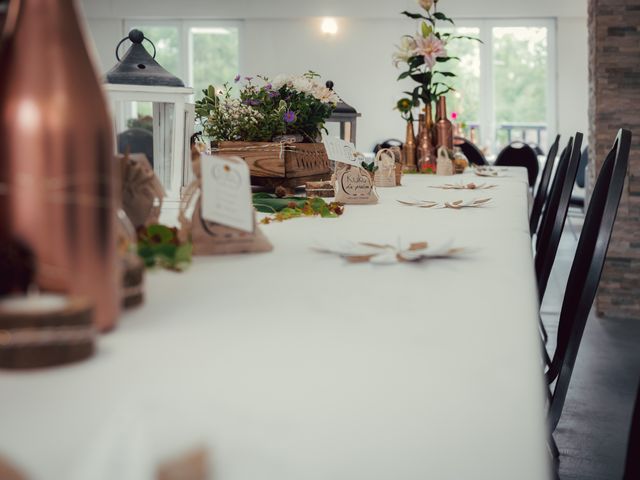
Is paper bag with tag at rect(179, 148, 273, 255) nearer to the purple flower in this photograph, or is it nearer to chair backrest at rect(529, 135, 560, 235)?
the purple flower

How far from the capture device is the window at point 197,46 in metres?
11.7

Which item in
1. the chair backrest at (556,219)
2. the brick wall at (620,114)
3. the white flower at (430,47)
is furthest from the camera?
the brick wall at (620,114)

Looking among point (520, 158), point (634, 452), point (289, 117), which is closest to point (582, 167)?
point (520, 158)

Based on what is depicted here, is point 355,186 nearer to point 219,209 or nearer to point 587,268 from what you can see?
point 587,268

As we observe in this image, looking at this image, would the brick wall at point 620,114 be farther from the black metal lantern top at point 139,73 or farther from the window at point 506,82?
the window at point 506,82

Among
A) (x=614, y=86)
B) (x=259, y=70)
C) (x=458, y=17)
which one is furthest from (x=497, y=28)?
(x=614, y=86)

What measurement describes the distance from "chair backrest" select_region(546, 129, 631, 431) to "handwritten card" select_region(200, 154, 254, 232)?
23.0 inches

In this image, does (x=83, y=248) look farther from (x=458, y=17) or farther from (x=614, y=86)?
(x=458, y=17)

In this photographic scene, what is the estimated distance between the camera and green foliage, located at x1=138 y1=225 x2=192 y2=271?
773mm

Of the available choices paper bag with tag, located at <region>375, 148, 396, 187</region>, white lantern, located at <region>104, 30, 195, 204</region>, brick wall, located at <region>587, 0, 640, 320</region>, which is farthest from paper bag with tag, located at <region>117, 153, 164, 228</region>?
brick wall, located at <region>587, 0, 640, 320</region>

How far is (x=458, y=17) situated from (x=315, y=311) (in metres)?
11.0

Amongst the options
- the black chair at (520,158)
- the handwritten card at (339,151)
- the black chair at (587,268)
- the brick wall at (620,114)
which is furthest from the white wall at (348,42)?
the black chair at (587,268)

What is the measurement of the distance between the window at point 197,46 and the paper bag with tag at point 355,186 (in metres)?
10.4

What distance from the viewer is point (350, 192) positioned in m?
1.64
